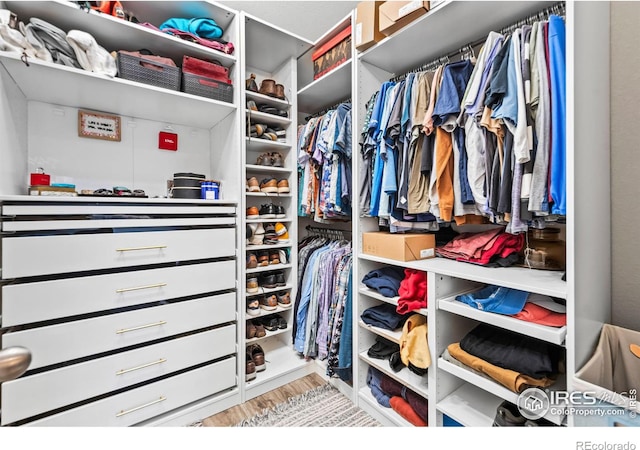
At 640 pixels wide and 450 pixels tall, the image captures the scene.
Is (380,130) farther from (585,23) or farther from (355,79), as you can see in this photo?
(585,23)

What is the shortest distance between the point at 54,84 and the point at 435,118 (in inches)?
70.8

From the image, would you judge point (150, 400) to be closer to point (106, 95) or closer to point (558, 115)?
point (106, 95)

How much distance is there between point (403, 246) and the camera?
1.36 meters

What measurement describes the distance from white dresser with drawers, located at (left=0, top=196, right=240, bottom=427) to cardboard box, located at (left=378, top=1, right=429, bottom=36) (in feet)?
4.03

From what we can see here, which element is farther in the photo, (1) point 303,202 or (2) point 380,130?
(1) point 303,202

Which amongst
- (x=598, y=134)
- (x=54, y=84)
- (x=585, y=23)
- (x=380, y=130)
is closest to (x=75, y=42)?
(x=54, y=84)

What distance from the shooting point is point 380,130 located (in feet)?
4.82

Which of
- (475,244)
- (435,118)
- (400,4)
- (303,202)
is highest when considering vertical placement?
(400,4)

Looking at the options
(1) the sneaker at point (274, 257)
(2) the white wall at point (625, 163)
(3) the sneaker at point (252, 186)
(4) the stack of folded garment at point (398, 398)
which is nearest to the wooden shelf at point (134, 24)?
(3) the sneaker at point (252, 186)

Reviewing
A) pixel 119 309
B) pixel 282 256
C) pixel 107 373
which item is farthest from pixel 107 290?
pixel 282 256

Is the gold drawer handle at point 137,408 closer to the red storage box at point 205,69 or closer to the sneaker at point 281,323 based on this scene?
the sneaker at point 281,323

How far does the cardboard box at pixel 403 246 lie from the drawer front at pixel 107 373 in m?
0.97

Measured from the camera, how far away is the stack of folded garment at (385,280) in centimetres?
144

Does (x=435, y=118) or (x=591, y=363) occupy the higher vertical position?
(x=435, y=118)
